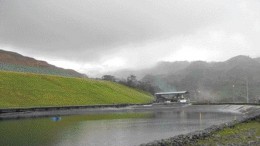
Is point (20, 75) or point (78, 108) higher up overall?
point (20, 75)

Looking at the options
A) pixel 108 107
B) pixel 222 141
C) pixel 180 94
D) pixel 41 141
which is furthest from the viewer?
pixel 180 94

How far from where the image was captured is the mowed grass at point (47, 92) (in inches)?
4099

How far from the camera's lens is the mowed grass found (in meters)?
104

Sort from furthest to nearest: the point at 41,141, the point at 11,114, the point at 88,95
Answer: the point at 88,95
the point at 11,114
the point at 41,141

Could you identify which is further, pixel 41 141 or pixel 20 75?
pixel 20 75

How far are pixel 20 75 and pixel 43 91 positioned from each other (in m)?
15.8

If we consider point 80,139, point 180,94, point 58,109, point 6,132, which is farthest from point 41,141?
point 180,94

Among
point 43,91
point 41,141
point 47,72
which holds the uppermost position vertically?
point 47,72

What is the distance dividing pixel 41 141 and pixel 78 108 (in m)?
67.2

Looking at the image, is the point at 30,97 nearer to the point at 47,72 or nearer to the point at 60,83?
the point at 60,83

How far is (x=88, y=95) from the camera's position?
476 feet

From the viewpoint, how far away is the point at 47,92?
123625mm

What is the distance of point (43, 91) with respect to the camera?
123 m

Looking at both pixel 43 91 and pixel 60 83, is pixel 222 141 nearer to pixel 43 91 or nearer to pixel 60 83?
pixel 43 91
